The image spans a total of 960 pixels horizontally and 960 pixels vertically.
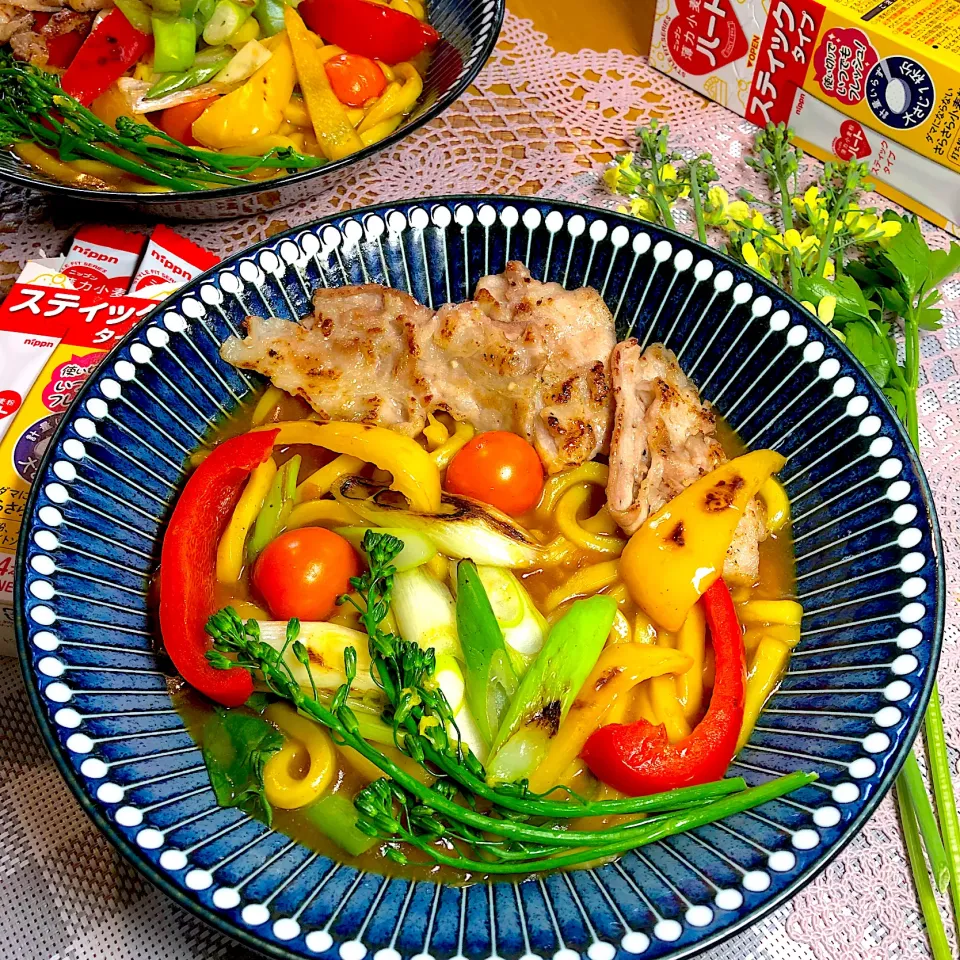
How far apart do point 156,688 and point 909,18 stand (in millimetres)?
3118

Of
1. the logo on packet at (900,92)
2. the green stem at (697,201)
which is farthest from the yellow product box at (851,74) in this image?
the green stem at (697,201)

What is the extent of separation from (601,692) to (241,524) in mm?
980

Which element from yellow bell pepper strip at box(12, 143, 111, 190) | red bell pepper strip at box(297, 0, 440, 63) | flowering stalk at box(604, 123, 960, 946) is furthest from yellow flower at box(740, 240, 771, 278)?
yellow bell pepper strip at box(12, 143, 111, 190)

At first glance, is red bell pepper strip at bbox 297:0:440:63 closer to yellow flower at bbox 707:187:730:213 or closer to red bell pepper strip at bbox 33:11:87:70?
red bell pepper strip at bbox 33:11:87:70

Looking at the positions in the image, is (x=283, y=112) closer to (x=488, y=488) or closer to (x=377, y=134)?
(x=377, y=134)

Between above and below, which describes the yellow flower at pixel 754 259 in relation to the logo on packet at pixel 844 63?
below

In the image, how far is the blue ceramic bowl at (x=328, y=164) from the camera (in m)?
2.91

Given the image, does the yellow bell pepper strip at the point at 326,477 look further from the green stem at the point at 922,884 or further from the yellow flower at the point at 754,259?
the green stem at the point at 922,884

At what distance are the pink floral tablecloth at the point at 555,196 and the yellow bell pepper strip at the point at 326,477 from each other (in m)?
0.90

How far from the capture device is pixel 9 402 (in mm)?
2811

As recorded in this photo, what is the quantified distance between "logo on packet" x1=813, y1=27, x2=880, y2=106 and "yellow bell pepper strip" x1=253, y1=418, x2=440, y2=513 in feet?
6.77

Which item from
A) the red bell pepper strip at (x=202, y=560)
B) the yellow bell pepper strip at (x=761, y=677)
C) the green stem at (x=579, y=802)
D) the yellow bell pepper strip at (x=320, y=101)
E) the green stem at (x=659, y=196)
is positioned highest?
the green stem at (x=659, y=196)

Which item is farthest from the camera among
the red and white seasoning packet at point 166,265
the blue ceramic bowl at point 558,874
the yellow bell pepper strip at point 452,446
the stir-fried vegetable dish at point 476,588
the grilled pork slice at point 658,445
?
the red and white seasoning packet at point 166,265

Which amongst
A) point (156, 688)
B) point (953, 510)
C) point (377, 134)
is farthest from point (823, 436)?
point (377, 134)
